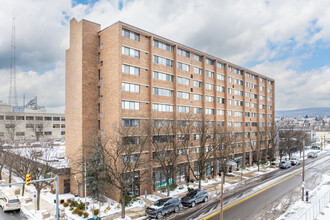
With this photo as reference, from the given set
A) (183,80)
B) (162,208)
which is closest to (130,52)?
(183,80)

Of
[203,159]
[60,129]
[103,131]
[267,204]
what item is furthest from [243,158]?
[60,129]

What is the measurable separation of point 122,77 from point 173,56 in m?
12.3

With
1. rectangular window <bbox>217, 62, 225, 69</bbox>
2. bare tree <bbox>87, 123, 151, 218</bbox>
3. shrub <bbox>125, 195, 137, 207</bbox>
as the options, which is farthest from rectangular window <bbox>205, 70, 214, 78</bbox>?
shrub <bbox>125, 195, 137, 207</bbox>

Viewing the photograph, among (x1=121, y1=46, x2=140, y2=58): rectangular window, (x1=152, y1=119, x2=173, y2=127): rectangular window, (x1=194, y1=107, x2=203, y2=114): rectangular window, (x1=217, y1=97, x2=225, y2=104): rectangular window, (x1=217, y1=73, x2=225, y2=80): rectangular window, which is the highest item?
A: (x1=121, y1=46, x2=140, y2=58): rectangular window

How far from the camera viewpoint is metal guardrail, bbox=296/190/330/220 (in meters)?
21.8

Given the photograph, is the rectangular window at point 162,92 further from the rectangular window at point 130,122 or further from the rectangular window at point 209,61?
the rectangular window at point 209,61

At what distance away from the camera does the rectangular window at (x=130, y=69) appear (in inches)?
1286

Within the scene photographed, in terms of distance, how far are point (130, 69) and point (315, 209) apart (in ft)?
96.2

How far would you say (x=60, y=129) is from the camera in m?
89.4

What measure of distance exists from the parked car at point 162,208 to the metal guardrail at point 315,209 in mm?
12948

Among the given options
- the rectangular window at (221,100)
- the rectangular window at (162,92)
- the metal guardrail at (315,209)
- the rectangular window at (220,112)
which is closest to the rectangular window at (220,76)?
the rectangular window at (221,100)

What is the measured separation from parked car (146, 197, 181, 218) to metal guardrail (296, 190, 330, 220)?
12.9m

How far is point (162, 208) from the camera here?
24.9 metres

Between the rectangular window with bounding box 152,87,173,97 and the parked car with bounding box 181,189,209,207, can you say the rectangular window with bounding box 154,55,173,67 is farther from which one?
the parked car with bounding box 181,189,209,207
